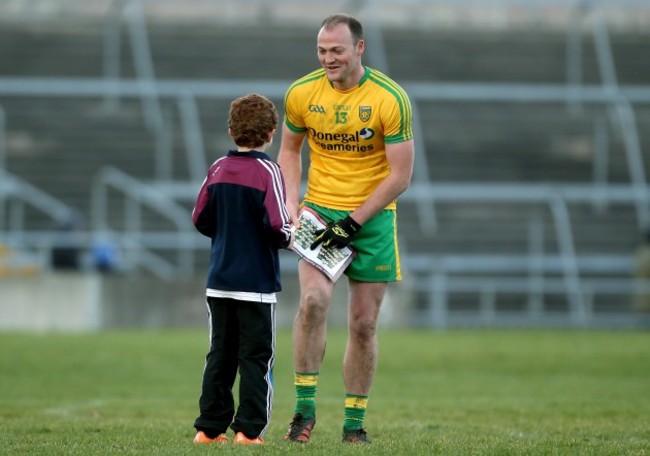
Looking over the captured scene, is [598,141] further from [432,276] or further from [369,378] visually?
[369,378]

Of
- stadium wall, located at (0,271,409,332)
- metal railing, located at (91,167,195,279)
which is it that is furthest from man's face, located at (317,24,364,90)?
metal railing, located at (91,167,195,279)

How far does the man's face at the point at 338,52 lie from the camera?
8.63 meters

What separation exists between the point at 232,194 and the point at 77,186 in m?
19.8

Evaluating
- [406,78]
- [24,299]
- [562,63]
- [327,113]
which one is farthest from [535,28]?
[327,113]

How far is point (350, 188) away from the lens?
29.2ft

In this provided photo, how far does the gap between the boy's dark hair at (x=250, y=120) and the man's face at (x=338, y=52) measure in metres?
0.56

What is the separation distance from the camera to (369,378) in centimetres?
883

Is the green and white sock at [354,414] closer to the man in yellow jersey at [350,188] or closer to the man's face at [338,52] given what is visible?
the man in yellow jersey at [350,188]

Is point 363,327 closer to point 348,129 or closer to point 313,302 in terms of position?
point 313,302

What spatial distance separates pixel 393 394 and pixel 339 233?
19.5ft

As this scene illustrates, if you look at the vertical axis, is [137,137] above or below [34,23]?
below

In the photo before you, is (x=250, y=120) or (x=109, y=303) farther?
(x=109, y=303)

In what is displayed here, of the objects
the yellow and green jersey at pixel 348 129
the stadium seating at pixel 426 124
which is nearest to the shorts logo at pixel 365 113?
the yellow and green jersey at pixel 348 129

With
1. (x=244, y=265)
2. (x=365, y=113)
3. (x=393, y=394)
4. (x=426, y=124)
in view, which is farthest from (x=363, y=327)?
(x=426, y=124)
